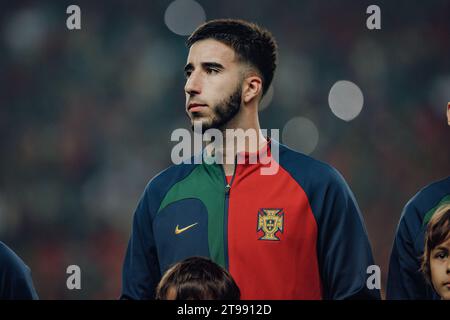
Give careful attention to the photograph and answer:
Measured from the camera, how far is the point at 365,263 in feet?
8.89

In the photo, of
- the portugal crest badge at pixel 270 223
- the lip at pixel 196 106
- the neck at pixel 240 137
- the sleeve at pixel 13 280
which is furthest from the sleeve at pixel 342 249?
the sleeve at pixel 13 280

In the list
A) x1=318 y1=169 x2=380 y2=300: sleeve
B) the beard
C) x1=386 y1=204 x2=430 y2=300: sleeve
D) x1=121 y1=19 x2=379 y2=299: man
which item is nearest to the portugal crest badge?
x1=121 y1=19 x2=379 y2=299: man

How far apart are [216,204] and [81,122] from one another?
803 mm

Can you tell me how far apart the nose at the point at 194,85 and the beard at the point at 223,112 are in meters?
0.09

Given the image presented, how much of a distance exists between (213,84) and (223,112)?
112 millimetres

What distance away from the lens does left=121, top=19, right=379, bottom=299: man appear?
2.69m

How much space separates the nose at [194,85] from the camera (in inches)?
111

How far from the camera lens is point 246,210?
2.77 metres

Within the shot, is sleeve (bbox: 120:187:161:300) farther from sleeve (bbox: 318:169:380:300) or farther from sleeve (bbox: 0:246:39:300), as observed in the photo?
sleeve (bbox: 318:169:380:300)

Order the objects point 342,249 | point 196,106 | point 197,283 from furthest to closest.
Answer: point 196,106 < point 342,249 < point 197,283

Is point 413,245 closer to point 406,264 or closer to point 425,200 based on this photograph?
point 406,264

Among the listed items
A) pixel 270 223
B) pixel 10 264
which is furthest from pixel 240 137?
pixel 10 264

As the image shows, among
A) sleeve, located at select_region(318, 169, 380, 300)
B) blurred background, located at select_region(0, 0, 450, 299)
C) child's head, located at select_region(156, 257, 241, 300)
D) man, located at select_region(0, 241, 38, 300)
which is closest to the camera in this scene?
child's head, located at select_region(156, 257, 241, 300)

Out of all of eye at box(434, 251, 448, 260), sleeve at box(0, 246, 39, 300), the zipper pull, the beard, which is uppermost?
the beard
